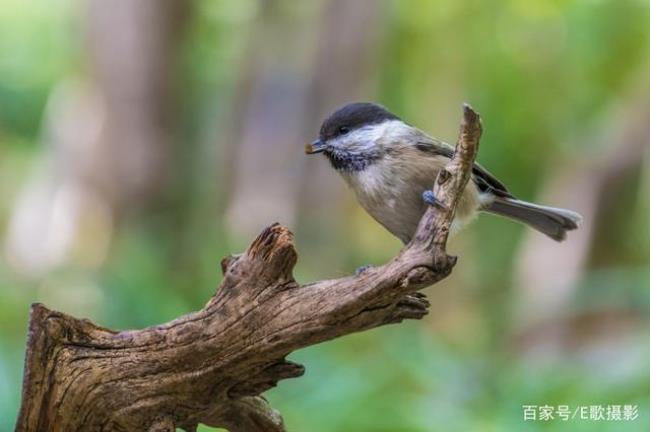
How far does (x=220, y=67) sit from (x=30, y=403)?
666 centimetres

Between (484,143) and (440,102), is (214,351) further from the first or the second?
(484,143)

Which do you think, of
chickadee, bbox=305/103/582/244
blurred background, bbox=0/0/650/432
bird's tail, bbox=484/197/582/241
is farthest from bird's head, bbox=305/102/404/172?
blurred background, bbox=0/0/650/432

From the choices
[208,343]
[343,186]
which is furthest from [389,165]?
[343,186]

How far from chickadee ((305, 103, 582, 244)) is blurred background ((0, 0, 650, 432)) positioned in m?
1.00

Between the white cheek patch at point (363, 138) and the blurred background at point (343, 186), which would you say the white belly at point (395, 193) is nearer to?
the white cheek patch at point (363, 138)

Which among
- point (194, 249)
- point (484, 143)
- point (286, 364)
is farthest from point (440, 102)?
point (286, 364)

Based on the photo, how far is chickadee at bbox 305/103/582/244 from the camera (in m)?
2.21

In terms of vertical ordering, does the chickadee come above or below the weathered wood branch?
above

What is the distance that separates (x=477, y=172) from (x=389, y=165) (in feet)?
0.99

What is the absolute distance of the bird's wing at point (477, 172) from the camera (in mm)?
2338

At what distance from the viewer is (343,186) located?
605 centimetres

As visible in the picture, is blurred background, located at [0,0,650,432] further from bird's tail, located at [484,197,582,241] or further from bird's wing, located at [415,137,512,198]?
bird's wing, located at [415,137,512,198]

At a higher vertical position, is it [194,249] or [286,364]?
[194,249]

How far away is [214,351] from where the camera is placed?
169 cm
